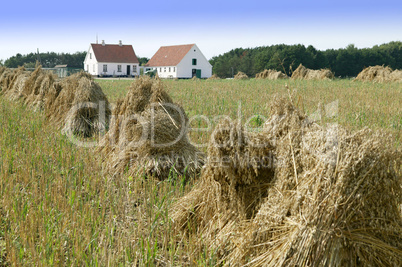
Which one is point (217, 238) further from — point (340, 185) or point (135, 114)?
point (135, 114)

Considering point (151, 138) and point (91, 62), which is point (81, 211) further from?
point (91, 62)

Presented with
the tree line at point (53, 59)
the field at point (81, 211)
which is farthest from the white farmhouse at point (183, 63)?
the field at point (81, 211)

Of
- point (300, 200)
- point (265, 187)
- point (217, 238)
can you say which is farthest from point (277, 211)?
point (217, 238)

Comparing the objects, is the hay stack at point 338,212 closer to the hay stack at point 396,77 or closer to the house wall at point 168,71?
the hay stack at point 396,77

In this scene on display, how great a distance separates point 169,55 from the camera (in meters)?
68.5

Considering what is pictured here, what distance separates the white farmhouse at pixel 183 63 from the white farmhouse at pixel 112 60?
12.9ft

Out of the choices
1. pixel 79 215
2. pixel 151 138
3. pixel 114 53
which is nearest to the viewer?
pixel 79 215

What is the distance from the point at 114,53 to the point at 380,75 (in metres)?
48.8

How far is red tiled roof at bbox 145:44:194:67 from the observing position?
6612cm

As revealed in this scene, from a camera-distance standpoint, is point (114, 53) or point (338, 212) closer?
point (338, 212)

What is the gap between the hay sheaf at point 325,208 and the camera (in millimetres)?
2971

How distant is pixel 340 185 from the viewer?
2.99 m

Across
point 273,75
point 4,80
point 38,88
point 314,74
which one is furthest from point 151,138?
point 273,75

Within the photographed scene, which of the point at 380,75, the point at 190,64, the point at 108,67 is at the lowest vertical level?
the point at 380,75
